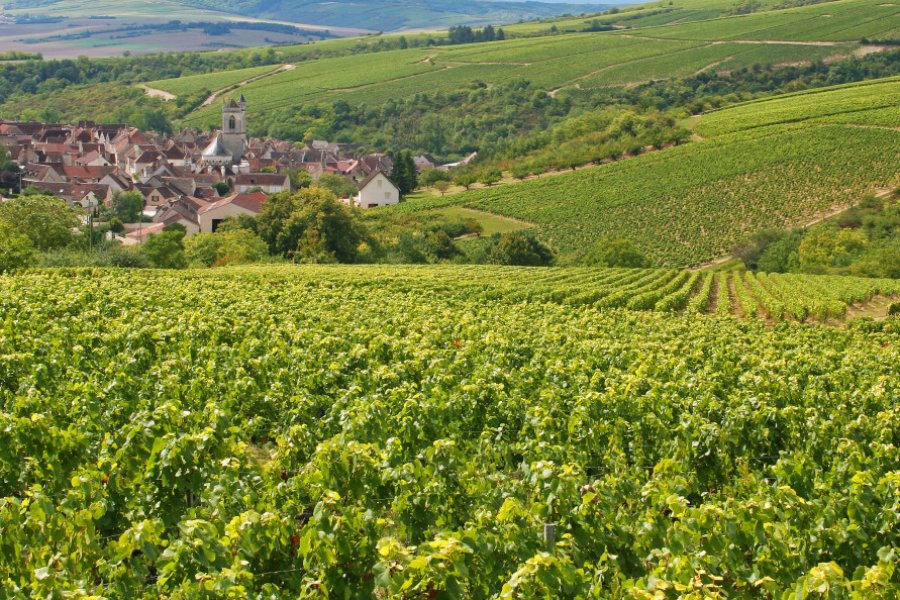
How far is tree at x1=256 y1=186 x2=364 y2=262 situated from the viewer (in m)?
62.2

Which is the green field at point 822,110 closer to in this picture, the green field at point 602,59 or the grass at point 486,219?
the grass at point 486,219

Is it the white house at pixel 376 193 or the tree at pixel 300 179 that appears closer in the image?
the white house at pixel 376 193

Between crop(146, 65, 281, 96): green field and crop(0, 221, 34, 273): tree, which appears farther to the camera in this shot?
crop(146, 65, 281, 96): green field

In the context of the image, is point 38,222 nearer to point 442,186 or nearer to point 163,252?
point 163,252

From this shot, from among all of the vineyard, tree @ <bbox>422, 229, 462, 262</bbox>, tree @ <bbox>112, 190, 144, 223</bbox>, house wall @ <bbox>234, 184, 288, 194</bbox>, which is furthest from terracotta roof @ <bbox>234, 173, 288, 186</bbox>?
the vineyard

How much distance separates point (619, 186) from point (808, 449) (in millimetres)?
80151

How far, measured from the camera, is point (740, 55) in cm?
16038

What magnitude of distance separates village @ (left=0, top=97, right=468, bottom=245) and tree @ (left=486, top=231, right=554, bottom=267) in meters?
22.1

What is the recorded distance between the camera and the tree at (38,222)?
54.6 metres

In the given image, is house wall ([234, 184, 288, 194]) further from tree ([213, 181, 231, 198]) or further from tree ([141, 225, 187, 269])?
tree ([141, 225, 187, 269])

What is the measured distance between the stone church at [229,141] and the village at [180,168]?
0.45 ft

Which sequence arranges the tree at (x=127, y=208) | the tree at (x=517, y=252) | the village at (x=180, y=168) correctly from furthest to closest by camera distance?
the tree at (x=127, y=208), the village at (x=180, y=168), the tree at (x=517, y=252)

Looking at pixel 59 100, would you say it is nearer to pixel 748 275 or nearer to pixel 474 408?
pixel 748 275

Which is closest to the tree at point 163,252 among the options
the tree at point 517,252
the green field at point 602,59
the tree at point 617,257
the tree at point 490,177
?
the tree at point 517,252
